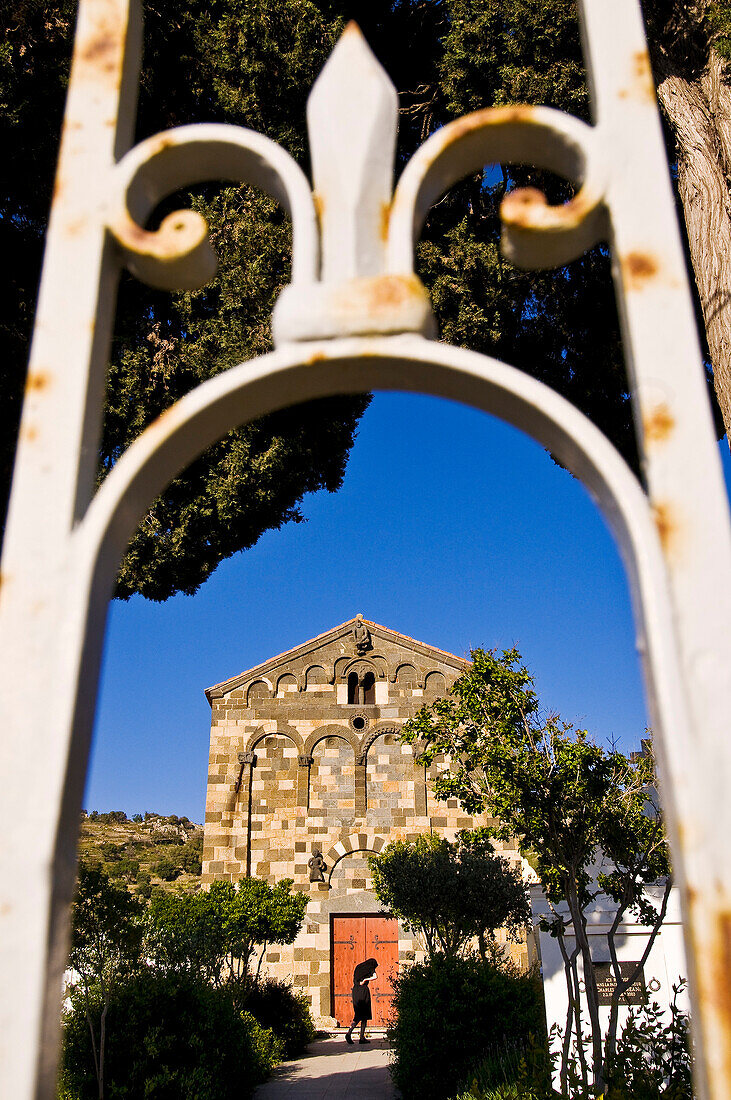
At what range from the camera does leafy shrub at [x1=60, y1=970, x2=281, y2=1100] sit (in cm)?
730

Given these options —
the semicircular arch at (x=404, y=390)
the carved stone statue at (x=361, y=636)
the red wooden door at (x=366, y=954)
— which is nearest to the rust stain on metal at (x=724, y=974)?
the semicircular arch at (x=404, y=390)

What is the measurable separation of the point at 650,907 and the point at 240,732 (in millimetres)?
11501

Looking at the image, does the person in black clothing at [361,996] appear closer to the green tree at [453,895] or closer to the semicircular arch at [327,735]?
the green tree at [453,895]

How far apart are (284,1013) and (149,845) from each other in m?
23.7

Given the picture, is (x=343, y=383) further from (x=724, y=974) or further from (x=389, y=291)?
(x=724, y=974)

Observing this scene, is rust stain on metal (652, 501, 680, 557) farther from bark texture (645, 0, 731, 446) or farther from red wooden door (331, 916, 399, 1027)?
red wooden door (331, 916, 399, 1027)

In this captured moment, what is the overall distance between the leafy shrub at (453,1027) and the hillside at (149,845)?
16.2m

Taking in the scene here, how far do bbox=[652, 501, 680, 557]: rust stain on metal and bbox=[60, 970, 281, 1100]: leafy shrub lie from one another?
26.8 feet

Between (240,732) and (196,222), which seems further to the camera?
(240,732)

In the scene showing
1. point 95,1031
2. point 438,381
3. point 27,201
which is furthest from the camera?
point 95,1031

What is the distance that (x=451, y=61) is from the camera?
17.7 feet

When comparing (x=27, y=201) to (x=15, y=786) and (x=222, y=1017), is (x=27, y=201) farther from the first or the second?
(x=222, y=1017)

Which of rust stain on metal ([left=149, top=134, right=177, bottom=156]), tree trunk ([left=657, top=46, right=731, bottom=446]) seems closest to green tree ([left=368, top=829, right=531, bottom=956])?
tree trunk ([left=657, top=46, right=731, bottom=446])

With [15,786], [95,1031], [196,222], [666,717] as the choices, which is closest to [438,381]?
[196,222]
